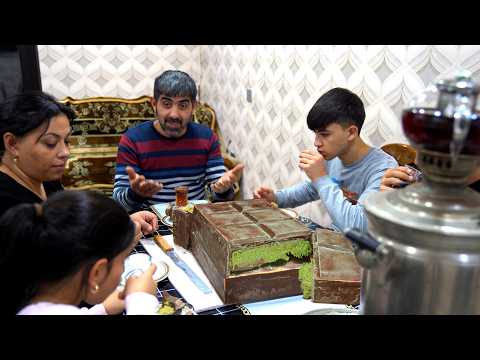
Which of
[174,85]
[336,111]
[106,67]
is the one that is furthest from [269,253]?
[106,67]

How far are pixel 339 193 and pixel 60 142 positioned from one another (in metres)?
1.15

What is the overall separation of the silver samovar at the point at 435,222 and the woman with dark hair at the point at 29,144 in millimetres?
1261

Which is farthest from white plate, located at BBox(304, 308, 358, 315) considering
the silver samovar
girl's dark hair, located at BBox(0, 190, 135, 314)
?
girl's dark hair, located at BBox(0, 190, 135, 314)

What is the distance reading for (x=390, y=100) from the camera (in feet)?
7.55

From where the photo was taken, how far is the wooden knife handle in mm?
1572

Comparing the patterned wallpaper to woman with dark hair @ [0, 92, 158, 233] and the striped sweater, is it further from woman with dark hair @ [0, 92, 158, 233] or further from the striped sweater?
woman with dark hair @ [0, 92, 158, 233]

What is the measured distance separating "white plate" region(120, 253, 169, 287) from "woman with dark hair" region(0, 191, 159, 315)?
12.1 inches

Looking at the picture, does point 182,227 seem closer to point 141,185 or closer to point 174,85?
point 141,185

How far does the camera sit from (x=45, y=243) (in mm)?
932

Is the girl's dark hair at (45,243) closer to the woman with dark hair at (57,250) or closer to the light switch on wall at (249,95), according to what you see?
the woman with dark hair at (57,250)

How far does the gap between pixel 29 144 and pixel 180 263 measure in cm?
71
